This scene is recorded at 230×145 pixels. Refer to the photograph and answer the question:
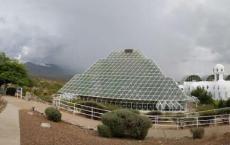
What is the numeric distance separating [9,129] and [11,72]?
32.8 metres

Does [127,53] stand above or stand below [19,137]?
above

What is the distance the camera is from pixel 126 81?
4828cm

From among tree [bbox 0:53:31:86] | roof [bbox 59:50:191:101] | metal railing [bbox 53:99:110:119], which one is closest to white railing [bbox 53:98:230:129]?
metal railing [bbox 53:99:110:119]

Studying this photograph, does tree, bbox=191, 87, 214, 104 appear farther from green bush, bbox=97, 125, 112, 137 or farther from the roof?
green bush, bbox=97, 125, 112, 137

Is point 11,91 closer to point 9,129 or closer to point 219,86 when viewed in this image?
point 9,129

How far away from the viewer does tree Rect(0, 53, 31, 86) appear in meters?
51.7

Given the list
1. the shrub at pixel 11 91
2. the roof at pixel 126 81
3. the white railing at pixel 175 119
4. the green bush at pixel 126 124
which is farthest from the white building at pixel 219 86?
the green bush at pixel 126 124

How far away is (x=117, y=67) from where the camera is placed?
5200 centimetres

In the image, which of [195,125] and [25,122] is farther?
[195,125]

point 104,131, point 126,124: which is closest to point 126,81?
point 126,124

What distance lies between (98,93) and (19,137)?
29397 millimetres

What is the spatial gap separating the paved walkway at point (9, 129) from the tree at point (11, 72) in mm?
25431

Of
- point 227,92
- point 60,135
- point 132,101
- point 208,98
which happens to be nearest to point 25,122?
point 60,135

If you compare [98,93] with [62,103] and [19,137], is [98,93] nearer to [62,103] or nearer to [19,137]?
[62,103]
